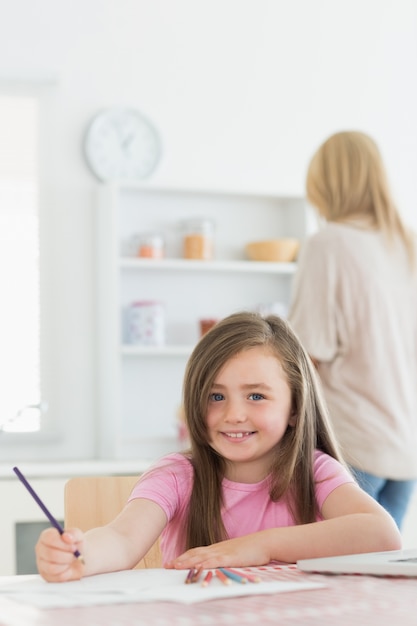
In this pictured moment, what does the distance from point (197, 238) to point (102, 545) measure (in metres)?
2.72

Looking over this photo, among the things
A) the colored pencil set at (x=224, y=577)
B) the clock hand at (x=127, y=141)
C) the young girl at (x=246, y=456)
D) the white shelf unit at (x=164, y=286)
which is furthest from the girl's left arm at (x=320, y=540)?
the clock hand at (x=127, y=141)

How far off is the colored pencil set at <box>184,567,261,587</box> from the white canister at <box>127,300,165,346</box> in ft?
8.97

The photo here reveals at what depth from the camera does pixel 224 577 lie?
1040 millimetres

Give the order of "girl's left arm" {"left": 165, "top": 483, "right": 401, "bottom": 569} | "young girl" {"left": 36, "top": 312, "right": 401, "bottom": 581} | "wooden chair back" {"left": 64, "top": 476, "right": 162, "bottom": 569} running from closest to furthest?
"girl's left arm" {"left": 165, "top": 483, "right": 401, "bottom": 569} → "young girl" {"left": 36, "top": 312, "right": 401, "bottom": 581} → "wooden chair back" {"left": 64, "top": 476, "right": 162, "bottom": 569}

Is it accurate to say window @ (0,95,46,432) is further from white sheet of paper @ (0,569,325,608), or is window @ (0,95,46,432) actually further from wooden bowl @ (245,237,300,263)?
white sheet of paper @ (0,569,325,608)

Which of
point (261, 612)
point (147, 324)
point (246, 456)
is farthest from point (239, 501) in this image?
point (147, 324)

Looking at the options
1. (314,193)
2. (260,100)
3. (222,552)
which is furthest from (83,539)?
(260,100)

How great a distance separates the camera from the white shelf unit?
376 centimetres

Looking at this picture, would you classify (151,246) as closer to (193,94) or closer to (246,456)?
(193,94)

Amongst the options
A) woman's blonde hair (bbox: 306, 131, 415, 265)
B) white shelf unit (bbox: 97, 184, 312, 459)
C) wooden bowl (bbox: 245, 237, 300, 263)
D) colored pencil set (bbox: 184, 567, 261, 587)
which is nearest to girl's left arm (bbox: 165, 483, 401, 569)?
colored pencil set (bbox: 184, 567, 261, 587)

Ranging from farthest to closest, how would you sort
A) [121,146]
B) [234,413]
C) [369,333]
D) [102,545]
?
1. [121,146]
2. [369,333]
3. [234,413]
4. [102,545]

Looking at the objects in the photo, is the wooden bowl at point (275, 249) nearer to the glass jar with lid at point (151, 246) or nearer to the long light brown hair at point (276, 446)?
the glass jar with lid at point (151, 246)

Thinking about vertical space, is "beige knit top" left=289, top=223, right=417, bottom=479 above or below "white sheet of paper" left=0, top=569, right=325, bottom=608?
above

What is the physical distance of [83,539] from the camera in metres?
1.15
